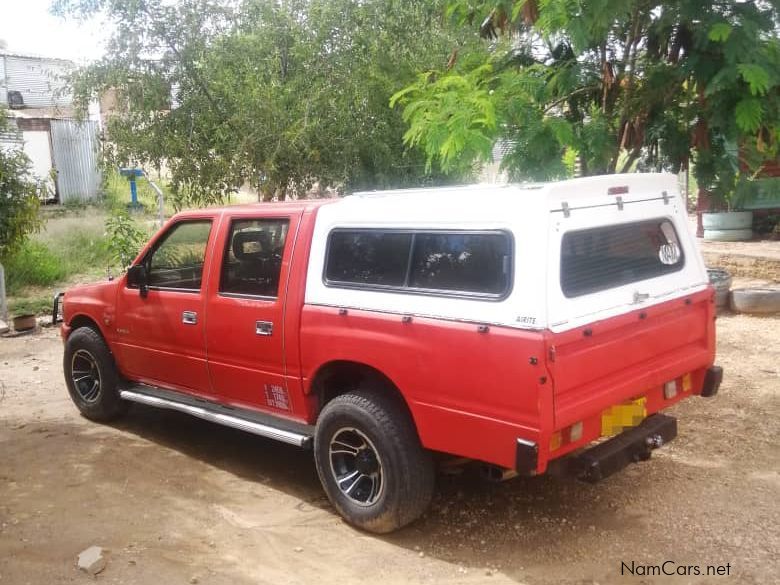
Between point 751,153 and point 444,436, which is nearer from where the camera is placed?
point 444,436

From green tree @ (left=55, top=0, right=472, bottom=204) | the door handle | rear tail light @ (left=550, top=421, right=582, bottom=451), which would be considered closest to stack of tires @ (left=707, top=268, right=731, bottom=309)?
green tree @ (left=55, top=0, right=472, bottom=204)

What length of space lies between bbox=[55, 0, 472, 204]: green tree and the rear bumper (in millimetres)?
5807

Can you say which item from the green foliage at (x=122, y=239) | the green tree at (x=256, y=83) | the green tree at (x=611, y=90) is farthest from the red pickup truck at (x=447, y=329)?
the green foliage at (x=122, y=239)

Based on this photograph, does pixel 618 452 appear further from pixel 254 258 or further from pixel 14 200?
pixel 14 200

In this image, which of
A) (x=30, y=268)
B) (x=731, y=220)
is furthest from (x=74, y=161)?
(x=731, y=220)

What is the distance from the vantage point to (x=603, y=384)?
3.66 metres

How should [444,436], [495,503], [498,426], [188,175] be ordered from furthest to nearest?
1. [188,175]
2. [495,503]
3. [444,436]
4. [498,426]

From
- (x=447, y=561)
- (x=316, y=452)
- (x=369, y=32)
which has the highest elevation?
(x=369, y=32)

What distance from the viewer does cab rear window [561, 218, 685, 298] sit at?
3.68m

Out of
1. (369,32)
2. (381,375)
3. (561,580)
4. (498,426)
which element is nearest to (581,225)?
(498,426)

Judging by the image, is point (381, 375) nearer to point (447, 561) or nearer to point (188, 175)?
point (447, 561)

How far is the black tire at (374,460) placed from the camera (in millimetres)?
3916

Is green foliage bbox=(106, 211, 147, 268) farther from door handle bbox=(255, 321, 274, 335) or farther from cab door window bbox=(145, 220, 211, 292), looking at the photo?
door handle bbox=(255, 321, 274, 335)

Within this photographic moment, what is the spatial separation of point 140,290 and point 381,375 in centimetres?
233
